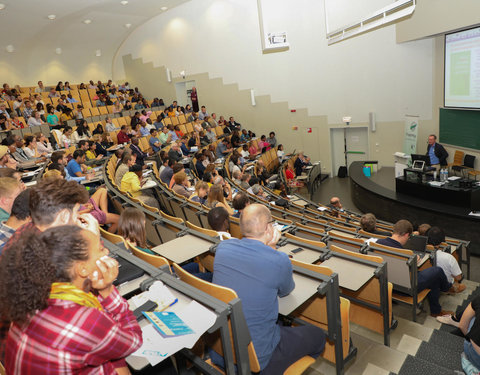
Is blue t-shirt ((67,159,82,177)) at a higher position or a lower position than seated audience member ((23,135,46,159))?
lower

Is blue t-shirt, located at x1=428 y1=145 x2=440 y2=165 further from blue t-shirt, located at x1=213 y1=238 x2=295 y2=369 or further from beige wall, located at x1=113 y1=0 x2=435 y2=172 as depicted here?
blue t-shirt, located at x1=213 y1=238 x2=295 y2=369

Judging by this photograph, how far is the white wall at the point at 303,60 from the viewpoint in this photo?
36.6 ft

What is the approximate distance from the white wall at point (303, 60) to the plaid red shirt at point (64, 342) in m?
12.0

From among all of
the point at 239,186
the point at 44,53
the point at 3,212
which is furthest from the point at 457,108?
the point at 44,53

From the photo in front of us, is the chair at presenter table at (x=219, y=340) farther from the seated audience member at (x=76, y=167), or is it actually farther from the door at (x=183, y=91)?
the door at (x=183, y=91)

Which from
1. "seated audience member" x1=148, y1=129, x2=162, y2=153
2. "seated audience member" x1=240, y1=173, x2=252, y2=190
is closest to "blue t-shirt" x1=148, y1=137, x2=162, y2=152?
"seated audience member" x1=148, y1=129, x2=162, y2=153

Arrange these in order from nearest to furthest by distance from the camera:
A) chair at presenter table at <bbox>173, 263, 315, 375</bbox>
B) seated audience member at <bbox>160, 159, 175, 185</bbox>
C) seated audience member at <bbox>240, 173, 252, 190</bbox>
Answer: chair at presenter table at <bbox>173, 263, 315, 375</bbox>
seated audience member at <bbox>160, 159, 175, 185</bbox>
seated audience member at <bbox>240, 173, 252, 190</bbox>

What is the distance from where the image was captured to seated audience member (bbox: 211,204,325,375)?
199 cm

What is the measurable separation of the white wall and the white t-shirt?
8031 mm

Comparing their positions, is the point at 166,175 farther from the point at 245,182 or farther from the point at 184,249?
the point at 184,249

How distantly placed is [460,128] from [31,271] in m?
11.0

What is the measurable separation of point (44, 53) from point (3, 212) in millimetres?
17664

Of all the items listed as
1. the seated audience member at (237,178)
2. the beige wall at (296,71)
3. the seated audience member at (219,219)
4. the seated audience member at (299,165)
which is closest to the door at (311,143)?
the beige wall at (296,71)

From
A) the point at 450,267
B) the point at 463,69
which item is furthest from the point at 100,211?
the point at 463,69
